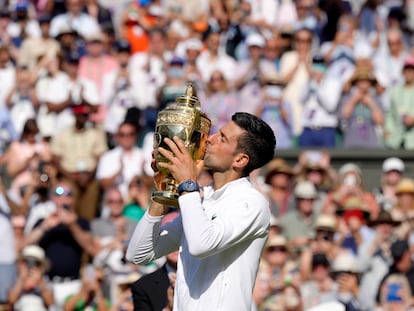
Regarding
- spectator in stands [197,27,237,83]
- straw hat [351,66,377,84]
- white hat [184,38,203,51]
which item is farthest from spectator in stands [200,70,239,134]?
straw hat [351,66,377,84]

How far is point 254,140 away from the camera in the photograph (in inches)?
255

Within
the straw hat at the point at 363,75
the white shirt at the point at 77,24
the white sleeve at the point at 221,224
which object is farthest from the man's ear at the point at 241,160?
the white shirt at the point at 77,24

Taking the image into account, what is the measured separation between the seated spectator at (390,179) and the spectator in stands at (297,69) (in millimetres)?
1165

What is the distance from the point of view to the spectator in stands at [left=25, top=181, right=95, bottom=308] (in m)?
13.2

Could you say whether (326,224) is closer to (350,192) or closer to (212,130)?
(350,192)

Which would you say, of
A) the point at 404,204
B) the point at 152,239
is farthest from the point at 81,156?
the point at 152,239

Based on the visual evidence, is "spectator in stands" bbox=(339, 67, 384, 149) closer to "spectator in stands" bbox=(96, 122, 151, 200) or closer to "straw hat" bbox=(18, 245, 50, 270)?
"spectator in stands" bbox=(96, 122, 151, 200)

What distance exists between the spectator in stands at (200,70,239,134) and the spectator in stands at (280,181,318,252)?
156cm

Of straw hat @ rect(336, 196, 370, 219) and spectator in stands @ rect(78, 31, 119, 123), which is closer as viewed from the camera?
straw hat @ rect(336, 196, 370, 219)

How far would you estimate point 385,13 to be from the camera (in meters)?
17.6

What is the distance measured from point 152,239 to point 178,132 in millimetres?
610

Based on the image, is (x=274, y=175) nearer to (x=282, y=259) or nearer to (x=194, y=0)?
(x=282, y=259)

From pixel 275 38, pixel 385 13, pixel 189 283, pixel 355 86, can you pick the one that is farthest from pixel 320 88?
pixel 189 283

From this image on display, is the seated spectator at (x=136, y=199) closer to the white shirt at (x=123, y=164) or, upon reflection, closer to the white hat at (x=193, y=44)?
the white shirt at (x=123, y=164)
